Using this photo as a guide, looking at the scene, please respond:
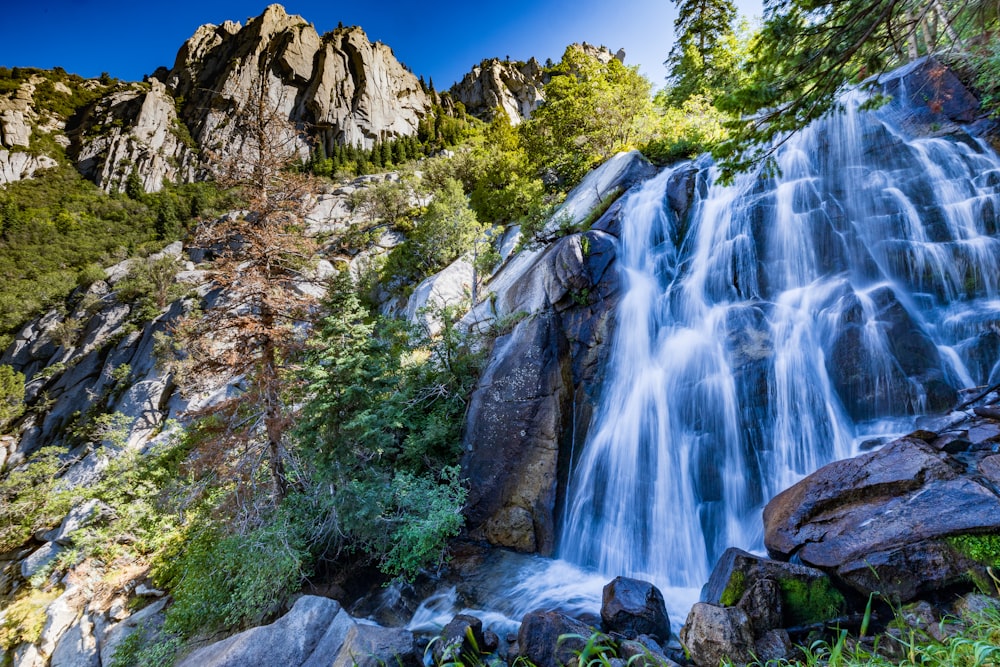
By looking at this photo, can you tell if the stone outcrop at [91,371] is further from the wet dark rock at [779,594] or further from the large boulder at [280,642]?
the wet dark rock at [779,594]

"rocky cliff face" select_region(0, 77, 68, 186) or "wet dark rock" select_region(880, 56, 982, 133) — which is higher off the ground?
"rocky cliff face" select_region(0, 77, 68, 186)

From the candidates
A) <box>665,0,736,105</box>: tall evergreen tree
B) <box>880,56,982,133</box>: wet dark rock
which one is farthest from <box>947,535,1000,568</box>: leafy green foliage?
<box>665,0,736,105</box>: tall evergreen tree

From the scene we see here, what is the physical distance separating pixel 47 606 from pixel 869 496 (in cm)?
1958

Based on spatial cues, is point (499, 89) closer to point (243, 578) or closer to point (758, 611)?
point (243, 578)

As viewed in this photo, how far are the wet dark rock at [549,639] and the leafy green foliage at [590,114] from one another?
57.6ft

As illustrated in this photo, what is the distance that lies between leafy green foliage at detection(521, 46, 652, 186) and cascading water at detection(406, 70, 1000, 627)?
9.75 m

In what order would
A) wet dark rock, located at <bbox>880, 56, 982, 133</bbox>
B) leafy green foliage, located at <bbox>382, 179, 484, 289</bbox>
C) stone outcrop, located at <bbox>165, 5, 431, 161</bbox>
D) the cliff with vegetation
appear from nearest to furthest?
the cliff with vegetation → wet dark rock, located at <bbox>880, 56, 982, 133</bbox> → leafy green foliage, located at <bbox>382, 179, 484, 289</bbox> → stone outcrop, located at <bbox>165, 5, 431, 161</bbox>

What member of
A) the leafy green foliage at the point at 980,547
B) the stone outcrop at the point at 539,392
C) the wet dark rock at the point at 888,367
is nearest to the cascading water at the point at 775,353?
the wet dark rock at the point at 888,367

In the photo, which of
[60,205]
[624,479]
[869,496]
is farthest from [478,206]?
[60,205]

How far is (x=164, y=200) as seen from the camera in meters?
54.9

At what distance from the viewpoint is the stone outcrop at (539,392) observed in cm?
783

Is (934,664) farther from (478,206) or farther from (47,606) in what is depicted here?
(478,206)

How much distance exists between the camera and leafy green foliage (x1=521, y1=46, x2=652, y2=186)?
58.7ft

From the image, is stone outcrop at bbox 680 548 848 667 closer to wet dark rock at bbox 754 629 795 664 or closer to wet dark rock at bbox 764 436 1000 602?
wet dark rock at bbox 754 629 795 664
